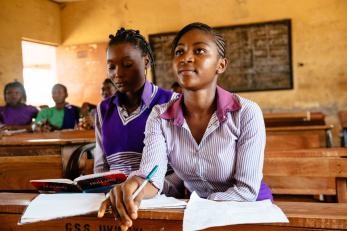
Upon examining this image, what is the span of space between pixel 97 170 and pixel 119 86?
380 millimetres

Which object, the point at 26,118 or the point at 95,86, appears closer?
the point at 26,118

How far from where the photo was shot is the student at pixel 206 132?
3.83ft

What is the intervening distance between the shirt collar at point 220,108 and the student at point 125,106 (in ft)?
0.97

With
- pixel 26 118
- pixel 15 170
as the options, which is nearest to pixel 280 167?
pixel 15 170

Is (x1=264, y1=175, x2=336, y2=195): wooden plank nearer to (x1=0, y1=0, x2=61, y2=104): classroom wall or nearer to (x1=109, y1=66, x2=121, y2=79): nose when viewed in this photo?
(x1=109, y1=66, x2=121, y2=79): nose

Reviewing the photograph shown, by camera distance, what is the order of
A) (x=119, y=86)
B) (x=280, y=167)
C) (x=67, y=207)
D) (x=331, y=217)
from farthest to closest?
(x=280, y=167) → (x=119, y=86) → (x=67, y=207) → (x=331, y=217)

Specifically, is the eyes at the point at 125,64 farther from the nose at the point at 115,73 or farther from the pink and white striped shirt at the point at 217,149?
the pink and white striped shirt at the point at 217,149

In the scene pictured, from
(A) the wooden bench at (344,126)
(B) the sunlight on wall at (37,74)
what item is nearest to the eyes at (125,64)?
(A) the wooden bench at (344,126)

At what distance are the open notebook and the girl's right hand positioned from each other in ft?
0.15

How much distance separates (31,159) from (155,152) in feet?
5.05

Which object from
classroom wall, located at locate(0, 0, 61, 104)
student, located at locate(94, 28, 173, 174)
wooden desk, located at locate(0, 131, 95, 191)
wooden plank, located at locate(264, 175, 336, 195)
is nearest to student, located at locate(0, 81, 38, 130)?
classroom wall, located at locate(0, 0, 61, 104)

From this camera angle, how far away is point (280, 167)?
67.0 inches

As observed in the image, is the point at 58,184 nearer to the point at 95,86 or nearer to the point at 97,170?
the point at 97,170

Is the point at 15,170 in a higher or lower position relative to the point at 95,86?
lower
